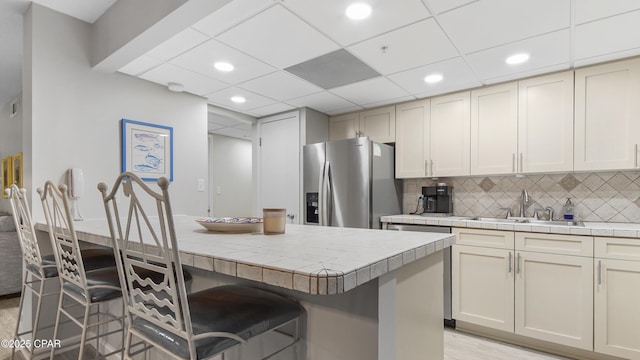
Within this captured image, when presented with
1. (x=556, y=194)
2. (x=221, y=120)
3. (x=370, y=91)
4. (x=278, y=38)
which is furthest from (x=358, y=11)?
(x=221, y=120)

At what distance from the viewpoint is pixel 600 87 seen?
7.97 feet

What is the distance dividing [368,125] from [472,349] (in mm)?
2379

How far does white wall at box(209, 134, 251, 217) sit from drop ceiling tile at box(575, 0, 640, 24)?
469 cm

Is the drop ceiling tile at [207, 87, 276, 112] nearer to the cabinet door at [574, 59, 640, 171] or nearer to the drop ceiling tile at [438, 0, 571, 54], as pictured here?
the drop ceiling tile at [438, 0, 571, 54]

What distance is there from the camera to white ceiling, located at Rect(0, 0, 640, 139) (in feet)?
5.83

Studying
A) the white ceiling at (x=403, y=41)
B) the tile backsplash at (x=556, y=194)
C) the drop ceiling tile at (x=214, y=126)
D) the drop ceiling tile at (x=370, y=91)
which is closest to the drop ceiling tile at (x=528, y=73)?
the white ceiling at (x=403, y=41)

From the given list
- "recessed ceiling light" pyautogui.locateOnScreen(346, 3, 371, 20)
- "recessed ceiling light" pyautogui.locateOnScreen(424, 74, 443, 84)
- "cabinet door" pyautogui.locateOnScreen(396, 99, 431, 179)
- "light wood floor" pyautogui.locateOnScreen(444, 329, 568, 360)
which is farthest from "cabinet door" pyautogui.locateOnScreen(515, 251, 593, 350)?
"recessed ceiling light" pyautogui.locateOnScreen(346, 3, 371, 20)

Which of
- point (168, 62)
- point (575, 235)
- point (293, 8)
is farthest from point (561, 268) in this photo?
point (168, 62)

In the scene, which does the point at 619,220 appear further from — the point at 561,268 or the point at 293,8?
the point at 293,8

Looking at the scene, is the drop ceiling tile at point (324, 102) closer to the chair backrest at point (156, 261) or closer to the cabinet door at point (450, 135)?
the cabinet door at point (450, 135)

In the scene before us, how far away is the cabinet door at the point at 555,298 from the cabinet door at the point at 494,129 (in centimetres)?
84

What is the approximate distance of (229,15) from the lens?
6.06ft

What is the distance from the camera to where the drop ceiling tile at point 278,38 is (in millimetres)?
1899

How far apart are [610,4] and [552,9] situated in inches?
11.0
